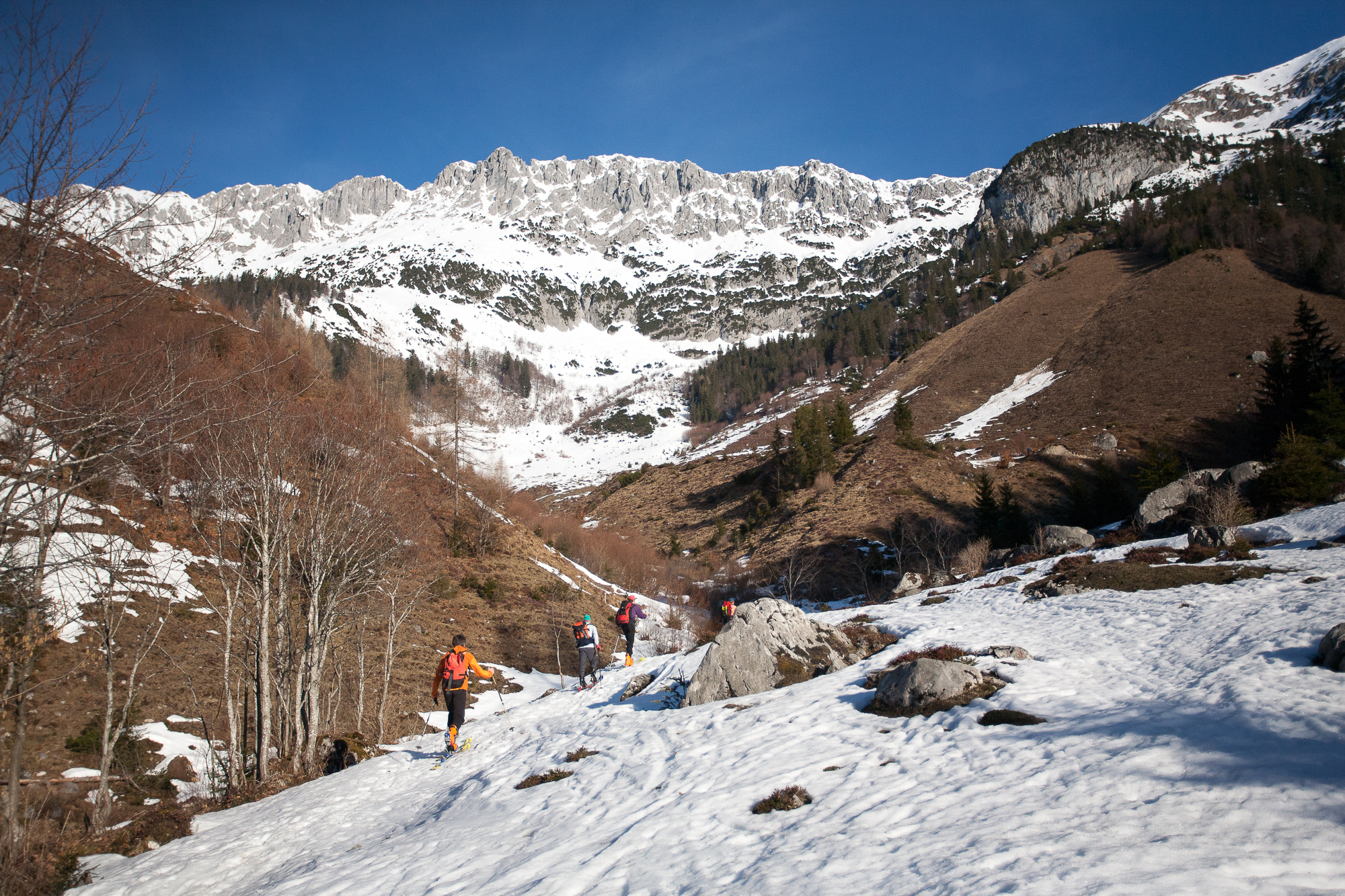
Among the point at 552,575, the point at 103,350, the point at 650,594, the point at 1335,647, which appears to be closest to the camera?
the point at 103,350

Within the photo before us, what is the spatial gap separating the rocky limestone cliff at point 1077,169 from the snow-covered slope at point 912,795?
14613 cm

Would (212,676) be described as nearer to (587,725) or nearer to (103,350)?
(587,725)

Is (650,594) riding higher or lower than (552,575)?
lower

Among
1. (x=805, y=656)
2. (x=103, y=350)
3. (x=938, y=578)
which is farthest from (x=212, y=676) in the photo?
(x=938, y=578)

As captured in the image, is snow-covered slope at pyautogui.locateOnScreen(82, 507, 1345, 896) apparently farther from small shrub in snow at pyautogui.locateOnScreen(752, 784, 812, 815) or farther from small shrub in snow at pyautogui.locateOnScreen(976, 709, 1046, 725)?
small shrub in snow at pyautogui.locateOnScreen(976, 709, 1046, 725)

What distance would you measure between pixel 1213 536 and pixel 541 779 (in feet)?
57.1

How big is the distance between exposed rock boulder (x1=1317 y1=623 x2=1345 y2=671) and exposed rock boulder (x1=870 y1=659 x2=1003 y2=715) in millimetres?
3407

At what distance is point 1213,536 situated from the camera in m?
14.9

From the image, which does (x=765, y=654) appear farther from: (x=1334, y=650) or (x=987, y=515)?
(x=987, y=515)

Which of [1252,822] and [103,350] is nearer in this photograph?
[1252,822]

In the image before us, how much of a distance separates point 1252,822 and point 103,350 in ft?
34.2

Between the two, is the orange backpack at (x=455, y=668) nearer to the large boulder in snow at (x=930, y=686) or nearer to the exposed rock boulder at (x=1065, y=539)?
the large boulder in snow at (x=930, y=686)

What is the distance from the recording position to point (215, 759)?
10812 millimetres

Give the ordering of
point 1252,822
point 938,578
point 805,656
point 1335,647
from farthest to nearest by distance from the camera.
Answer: point 938,578
point 805,656
point 1335,647
point 1252,822
